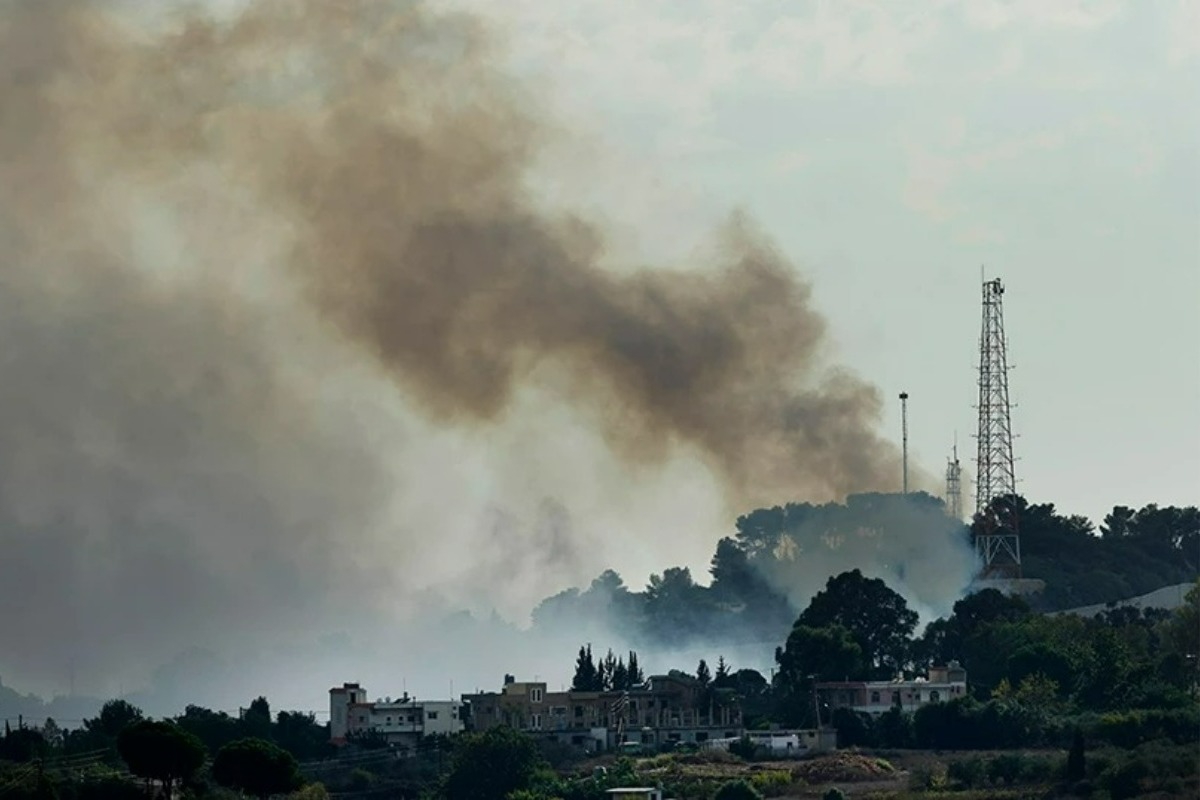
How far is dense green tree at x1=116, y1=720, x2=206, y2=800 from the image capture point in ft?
331

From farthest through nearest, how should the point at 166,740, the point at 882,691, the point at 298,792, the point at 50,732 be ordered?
the point at 50,732
the point at 882,691
the point at 298,792
the point at 166,740

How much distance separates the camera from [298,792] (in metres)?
108

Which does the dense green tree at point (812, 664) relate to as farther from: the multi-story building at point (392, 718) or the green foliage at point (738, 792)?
the green foliage at point (738, 792)

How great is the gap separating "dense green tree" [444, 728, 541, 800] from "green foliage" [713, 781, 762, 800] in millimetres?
11939

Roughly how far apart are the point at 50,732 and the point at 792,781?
4878 cm

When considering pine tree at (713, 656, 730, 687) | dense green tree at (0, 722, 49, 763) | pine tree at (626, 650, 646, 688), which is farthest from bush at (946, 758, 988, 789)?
dense green tree at (0, 722, 49, 763)

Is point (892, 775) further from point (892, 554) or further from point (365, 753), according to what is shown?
point (892, 554)

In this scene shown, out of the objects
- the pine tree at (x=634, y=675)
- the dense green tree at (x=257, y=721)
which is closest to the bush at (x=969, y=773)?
the dense green tree at (x=257, y=721)

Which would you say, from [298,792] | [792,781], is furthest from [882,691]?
[298,792]

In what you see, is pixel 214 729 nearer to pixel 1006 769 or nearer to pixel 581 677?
pixel 581 677

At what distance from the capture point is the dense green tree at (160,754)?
101 m

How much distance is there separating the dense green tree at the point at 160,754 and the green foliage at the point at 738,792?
21.9m

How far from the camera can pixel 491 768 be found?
11806 cm

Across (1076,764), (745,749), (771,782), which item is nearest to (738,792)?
(771,782)
